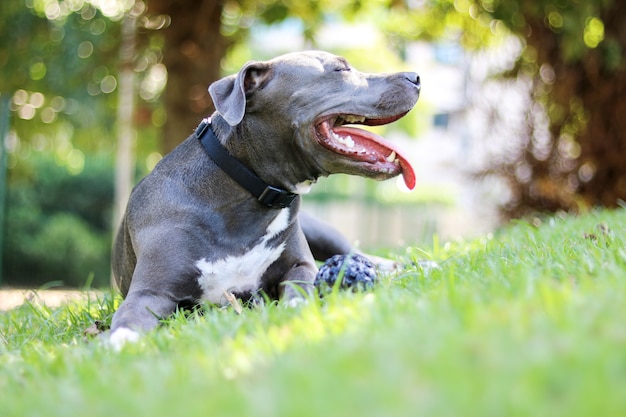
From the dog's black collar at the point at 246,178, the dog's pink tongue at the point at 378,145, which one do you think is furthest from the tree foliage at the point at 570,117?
the dog's black collar at the point at 246,178

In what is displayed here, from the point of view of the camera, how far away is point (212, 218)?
370cm

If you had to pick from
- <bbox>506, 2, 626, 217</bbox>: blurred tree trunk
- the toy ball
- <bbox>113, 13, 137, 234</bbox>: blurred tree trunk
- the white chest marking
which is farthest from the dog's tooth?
<bbox>506, 2, 626, 217</bbox>: blurred tree trunk

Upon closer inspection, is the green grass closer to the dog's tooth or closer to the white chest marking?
the white chest marking

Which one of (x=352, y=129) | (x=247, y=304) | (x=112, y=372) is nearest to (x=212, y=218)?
(x=247, y=304)

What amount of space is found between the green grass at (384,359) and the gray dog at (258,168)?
86cm

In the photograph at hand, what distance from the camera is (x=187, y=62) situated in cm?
793

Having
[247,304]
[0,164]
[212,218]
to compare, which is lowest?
[0,164]

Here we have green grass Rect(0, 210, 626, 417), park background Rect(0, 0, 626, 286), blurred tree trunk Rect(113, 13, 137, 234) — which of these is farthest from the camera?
blurred tree trunk Rect(113, 13, 137, 234)

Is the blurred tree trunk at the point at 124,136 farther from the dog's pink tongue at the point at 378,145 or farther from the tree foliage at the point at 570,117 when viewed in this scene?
the dog's pink tongue at the point at 378,145

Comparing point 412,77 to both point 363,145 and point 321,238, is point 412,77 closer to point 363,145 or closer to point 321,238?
point 363,145

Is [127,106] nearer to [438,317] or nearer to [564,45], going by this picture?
[564,45]

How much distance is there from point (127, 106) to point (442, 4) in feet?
17.3

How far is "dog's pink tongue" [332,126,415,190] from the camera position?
3824mm

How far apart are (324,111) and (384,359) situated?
7.24 feet
